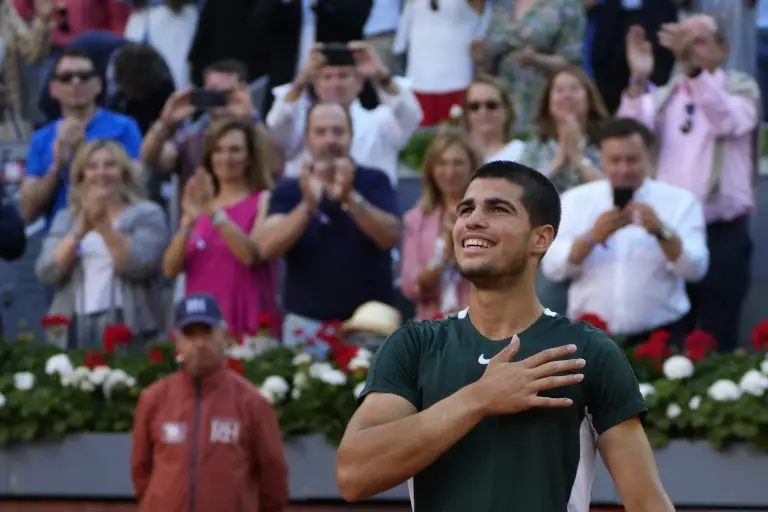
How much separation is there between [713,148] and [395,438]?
6874 millimetres

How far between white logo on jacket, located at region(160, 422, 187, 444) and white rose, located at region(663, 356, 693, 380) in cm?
237

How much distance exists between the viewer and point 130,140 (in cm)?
1128

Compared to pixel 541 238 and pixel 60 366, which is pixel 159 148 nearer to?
pixel 60 366

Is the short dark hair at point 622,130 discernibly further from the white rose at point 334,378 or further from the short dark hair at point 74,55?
the short dark hair at point 74,55

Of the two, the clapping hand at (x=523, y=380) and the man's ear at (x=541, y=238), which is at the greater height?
the man's ear at (x=541, y=238)

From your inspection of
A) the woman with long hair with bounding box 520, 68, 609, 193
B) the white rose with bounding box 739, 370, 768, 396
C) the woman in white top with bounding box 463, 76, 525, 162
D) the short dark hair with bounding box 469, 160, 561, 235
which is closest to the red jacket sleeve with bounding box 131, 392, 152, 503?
the white rose with bounding box 739, 370, 768, 396

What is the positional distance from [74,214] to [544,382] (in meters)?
7.30

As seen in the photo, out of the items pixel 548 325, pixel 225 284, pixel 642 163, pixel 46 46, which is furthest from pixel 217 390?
pixel 46 46

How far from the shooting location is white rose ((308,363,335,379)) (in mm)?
8727

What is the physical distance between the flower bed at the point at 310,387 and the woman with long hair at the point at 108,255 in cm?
90

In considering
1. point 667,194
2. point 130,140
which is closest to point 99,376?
point 130,140

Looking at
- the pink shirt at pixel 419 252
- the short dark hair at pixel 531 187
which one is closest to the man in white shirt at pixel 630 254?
the pink shirt at pixel 419 252

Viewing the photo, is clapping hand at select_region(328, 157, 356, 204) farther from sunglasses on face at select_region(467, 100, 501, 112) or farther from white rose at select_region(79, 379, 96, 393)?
white rose at select_region(79, 379, 96, 393)

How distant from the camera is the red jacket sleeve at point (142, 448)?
7883mm
